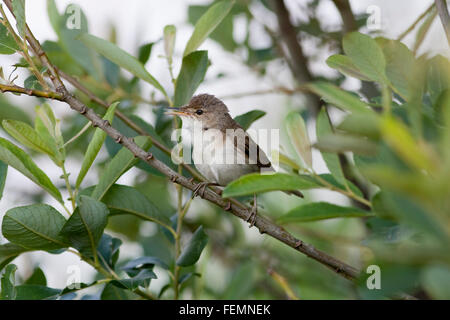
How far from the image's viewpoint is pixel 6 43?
5.35ft

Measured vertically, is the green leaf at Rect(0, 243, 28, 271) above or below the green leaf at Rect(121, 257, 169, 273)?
below

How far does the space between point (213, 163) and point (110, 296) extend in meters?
1.06

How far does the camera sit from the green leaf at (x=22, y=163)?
5.54 ft

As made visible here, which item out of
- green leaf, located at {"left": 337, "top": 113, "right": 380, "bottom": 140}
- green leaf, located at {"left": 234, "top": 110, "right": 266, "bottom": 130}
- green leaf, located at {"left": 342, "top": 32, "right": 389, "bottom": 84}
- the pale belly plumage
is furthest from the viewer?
the pale belly plumage

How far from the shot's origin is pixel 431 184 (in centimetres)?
71

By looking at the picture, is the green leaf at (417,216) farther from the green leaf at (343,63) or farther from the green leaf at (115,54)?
the green leaf at (115,54)

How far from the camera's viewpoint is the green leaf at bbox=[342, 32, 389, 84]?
1401 mm

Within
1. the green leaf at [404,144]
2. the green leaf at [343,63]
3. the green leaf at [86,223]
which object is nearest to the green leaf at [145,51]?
the green leaf at [86,223]

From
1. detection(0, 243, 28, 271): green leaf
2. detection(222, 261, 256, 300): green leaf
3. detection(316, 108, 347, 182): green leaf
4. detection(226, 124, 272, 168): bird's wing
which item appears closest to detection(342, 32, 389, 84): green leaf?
detection(316, 108, 347, 182): green leaf

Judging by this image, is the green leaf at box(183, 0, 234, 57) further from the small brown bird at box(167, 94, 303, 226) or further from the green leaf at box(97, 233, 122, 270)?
the green leaf at box(97, 233, 122, 270)

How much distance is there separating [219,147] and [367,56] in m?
1.69

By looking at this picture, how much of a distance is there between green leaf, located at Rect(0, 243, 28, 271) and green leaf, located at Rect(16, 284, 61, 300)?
4.0 inches

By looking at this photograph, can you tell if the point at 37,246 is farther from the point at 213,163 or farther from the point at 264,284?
the point at 264,284
